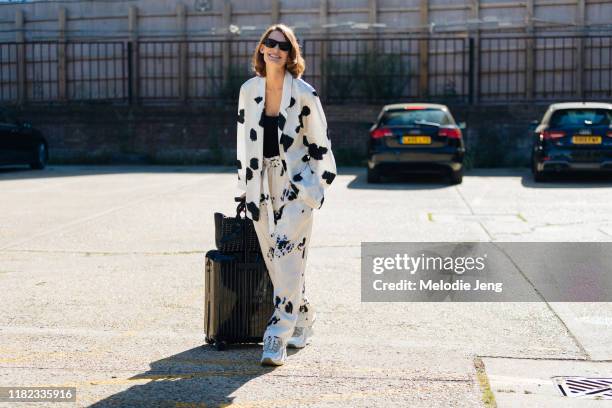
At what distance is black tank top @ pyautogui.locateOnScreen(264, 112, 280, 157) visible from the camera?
19.1 ft

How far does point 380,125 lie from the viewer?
18812 millimetres

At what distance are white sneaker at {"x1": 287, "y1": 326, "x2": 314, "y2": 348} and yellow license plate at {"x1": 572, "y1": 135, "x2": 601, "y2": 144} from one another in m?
13.2

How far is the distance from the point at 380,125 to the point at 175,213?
243 inches

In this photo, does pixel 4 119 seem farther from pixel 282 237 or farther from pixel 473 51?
pixel 282 237

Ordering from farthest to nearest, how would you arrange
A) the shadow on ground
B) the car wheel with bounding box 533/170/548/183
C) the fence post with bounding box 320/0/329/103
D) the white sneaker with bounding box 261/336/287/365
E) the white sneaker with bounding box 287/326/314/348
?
the fence post with bounding box 320/0/329/103, the car wheel with bounding box 533/170/548/183, the white sneaker with bounding box 287/326/314/348, the white sneaker with bounding box 261/336/287/365, the shadow on ground

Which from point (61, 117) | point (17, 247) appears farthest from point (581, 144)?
point (61, 117)

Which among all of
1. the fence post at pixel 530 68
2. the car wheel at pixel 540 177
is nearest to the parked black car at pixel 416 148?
the car wheel at pixel 540 177

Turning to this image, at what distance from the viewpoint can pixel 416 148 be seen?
18391 millimetres

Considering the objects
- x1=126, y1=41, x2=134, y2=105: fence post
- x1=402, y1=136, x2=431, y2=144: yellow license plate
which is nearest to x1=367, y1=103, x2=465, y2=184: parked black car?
x1=402, y1=136, x2=431, y2=144: yellow license plate

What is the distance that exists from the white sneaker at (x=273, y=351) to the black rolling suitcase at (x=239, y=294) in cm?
33

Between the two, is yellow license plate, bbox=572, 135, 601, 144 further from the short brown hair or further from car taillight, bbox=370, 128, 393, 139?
the short brown hair

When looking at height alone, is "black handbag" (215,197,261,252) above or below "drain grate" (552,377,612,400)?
above

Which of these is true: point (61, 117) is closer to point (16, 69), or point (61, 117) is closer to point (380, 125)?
point (16, 69)

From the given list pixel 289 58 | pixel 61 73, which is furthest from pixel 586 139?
pixel 61 73
